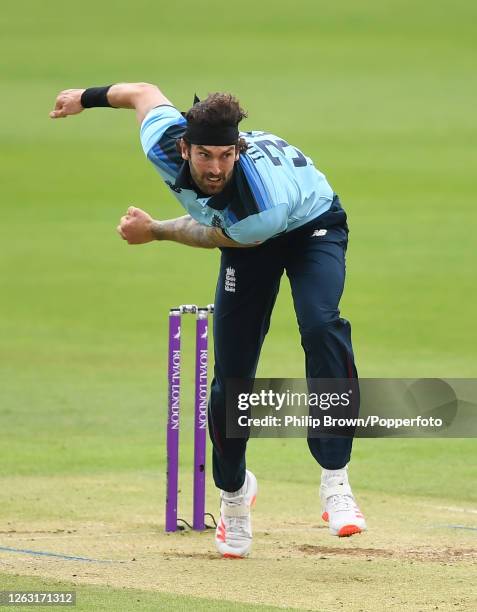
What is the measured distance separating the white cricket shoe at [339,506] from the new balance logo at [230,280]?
0.81 metres

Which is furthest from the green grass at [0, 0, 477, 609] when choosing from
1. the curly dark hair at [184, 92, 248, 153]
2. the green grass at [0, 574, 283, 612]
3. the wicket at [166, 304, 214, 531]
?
the curly dark hair at [184, 92, 248, 153]

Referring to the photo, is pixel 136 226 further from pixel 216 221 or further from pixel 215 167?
pixel 215 167

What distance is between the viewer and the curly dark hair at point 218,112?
215 inches

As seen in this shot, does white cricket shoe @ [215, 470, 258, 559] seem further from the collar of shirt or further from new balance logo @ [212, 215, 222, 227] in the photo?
the collar of shirt

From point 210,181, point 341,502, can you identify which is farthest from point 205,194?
point 341,502

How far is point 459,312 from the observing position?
14828mm

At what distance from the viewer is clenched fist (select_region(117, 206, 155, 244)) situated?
5816 mm

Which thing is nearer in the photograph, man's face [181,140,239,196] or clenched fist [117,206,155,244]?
man's face [181,140,239,196]

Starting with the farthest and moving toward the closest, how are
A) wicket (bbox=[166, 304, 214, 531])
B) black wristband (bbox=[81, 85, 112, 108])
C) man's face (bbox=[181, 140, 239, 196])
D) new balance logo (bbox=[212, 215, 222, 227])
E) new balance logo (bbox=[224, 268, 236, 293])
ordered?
wicket (bbox=[166, 304, 214, 531])
black wristband (bbox=[81, 85, 112, 108])
new balance logo (bbox=[224, 268, 236, 293])
new balance logo (bbox=[212, 215, 222, 227])
man's face (bbox=[181, 140, 239, 196])

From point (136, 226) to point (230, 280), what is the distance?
437mm

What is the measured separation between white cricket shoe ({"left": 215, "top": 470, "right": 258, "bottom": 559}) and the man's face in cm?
143

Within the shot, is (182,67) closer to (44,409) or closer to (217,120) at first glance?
(44,409)

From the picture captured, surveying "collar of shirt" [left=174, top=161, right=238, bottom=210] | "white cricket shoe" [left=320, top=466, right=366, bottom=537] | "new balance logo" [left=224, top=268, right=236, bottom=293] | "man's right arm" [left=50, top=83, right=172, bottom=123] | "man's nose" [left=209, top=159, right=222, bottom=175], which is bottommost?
"white cricket shoe" [left=320, top=466, right=366, bottom=537]

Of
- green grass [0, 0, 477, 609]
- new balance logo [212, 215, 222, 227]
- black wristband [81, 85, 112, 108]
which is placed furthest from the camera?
green grass [0, 0, 477, 609]
